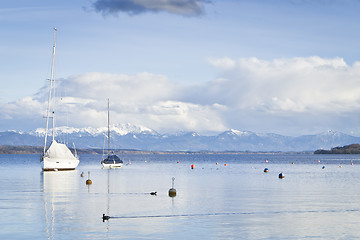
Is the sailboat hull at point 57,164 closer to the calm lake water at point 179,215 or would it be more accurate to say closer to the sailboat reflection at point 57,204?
the sailboat reflection at point 57,204

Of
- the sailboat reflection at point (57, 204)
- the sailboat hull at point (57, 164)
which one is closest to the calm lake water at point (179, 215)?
the sailboat reflection at point (57, 204)

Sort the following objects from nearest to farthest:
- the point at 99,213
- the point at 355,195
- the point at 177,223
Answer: the point at 177,223 → the point at 99,213 → the point at 355,195

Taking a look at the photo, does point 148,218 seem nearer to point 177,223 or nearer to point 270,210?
point 177,223

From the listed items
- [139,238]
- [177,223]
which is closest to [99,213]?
[177,223]

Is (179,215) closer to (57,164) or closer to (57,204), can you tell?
(57,204)

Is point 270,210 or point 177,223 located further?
point 270,210

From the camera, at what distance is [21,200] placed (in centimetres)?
6800

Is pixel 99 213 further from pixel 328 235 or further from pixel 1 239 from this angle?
pixel 328 235

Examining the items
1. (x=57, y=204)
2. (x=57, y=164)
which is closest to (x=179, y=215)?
(x=57, y=204)

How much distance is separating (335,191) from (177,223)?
42.9 meters

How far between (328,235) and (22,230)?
914 inches

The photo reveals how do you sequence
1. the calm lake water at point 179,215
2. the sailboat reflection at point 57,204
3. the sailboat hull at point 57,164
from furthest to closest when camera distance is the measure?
the sailboat hull at point 57,164 → the sailboat reflection at point 57,204 → the calm lake water at point 179,215

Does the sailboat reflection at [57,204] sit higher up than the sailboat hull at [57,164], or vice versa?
the sailboat hull at [57,164]

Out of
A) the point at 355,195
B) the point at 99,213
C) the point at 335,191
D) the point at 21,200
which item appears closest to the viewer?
the point at 99,213
